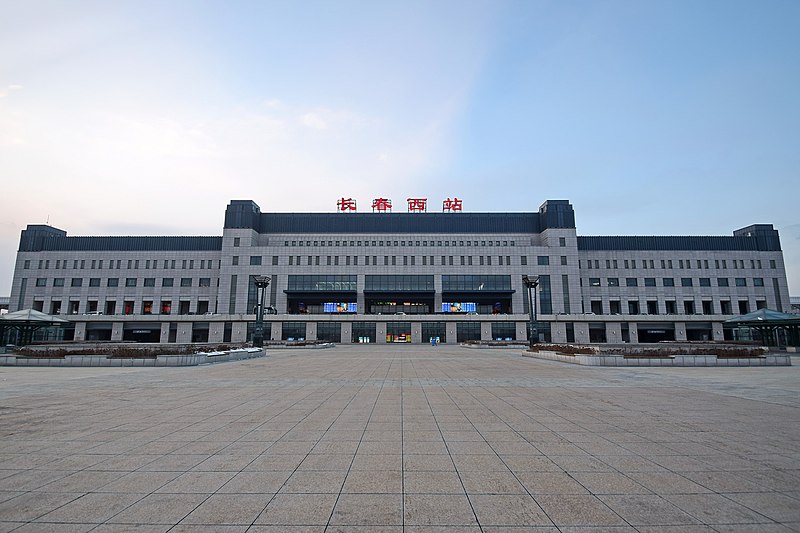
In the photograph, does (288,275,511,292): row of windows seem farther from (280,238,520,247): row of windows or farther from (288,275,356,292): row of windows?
(280,238,520,247): row of windows

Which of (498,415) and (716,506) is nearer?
(716,506)

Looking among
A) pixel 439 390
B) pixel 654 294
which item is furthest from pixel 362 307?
pixel 439 390

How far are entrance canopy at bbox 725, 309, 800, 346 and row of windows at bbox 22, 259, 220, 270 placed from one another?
280 ft

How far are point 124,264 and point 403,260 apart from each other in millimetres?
56817

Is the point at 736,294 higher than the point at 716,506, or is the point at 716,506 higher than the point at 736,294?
the point at 736,294

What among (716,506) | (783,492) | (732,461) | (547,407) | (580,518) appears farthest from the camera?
(547,407)

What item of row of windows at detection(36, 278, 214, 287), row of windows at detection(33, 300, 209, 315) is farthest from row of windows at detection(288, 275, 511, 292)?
row of windows at detection(33, 300, 209, 315)

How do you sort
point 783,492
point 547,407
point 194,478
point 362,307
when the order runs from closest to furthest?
point 783,492
point 194,478
point 547,407
point 362,307

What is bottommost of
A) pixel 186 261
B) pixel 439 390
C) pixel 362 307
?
pixel 439 390

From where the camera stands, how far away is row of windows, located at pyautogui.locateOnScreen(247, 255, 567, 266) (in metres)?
83.1

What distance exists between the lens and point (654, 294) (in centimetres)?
8769

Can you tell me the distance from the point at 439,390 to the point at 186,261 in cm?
8593

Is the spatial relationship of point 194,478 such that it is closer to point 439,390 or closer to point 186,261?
point 439,390

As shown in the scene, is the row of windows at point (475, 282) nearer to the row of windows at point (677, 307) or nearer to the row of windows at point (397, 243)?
the row of windows at point (397, 243)
